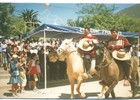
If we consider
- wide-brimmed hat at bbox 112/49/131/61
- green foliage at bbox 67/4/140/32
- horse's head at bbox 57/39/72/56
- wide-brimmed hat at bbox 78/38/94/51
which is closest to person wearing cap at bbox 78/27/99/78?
wide-brimmed hat at bbox 78/38/94/51

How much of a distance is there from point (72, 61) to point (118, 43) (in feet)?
4.16

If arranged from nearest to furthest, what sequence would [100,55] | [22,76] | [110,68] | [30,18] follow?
[100,55]
[110,68]
[30,18]
[22,76]

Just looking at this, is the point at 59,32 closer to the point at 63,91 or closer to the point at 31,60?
the point at 31,60

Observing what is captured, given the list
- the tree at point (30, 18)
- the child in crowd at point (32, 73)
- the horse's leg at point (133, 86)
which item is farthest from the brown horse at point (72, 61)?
the horse's leg at point (133, 86)

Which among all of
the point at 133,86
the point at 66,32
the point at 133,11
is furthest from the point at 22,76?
the point at 133,11

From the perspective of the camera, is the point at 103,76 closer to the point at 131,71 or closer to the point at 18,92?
the point at 131,71

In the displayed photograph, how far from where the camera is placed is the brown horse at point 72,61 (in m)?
9.02

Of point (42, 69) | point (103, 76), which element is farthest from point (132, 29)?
point (42, 69)

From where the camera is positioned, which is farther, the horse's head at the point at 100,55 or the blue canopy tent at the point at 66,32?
the blue canopy tent at the point at 66,32

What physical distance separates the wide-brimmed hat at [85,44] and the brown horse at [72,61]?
18cm

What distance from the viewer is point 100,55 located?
8.64 metres

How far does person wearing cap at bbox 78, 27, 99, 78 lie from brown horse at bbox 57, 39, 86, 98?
4.3 inches

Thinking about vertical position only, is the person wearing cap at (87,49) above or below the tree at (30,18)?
below

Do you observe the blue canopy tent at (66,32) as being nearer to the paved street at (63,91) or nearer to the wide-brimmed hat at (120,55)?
the wide-brimmed hat at (120,55)
